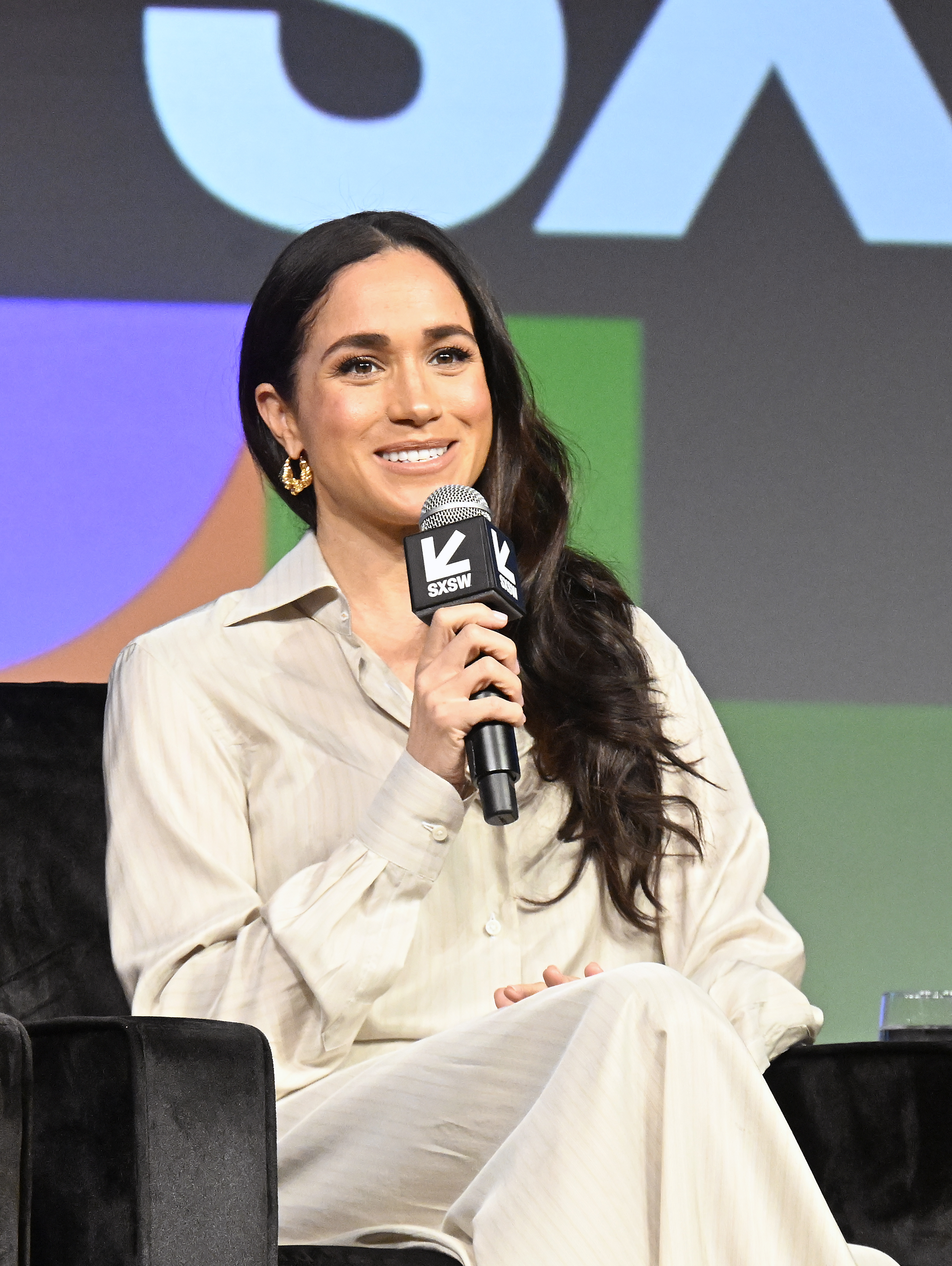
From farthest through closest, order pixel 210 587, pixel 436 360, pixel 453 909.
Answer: pixel 210 587 → pixel 436 360 → pixel 453 909

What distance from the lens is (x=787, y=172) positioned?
3.11 meters

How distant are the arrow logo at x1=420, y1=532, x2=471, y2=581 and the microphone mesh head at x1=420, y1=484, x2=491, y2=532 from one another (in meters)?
0.08

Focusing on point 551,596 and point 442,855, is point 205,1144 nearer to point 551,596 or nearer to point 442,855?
point 442,855

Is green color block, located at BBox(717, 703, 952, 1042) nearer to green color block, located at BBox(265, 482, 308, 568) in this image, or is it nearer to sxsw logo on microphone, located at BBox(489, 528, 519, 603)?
green color block, located at BBox(265, 482, 308, 568)

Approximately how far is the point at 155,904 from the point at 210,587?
120 cm

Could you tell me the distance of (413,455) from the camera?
192 centimetres

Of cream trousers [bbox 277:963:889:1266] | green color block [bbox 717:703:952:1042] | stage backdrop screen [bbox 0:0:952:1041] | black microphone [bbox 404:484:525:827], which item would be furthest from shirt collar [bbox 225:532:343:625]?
green color block [bbox 717:703:952:1042]

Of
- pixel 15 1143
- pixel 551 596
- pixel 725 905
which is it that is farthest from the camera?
pixel 551 596

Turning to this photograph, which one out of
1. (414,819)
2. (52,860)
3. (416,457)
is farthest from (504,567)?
(52,860)

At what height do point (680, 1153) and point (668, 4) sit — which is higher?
point (668, 4)

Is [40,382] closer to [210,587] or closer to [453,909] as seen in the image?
[210,587]

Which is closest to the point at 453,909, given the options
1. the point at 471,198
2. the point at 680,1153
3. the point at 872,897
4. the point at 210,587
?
Answer: the point at 680,1153

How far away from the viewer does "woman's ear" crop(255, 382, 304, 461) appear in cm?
208

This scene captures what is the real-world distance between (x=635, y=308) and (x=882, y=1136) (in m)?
1.74
